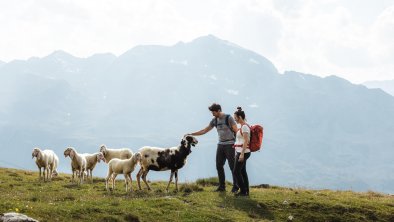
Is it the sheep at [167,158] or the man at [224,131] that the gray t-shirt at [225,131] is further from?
the sheep at [167,158]

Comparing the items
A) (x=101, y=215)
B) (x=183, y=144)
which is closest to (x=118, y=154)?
(x=183, y=144)

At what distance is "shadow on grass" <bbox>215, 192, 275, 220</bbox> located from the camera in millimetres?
A: 18594

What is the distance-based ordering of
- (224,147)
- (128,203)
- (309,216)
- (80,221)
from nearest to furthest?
(80,221) < (128,203) < (309,216) < (224,147)

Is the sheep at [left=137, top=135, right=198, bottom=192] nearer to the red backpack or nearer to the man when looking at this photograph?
the man

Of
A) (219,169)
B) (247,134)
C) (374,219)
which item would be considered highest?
(247,134)

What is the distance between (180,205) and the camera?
18.0 m

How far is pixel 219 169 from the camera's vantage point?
71.1ft

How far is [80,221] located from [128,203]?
3.02 meters

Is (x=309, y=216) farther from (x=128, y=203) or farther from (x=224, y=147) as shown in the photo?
(x=128, y=203)

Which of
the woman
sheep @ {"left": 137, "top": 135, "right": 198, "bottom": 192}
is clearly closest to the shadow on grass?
the woman

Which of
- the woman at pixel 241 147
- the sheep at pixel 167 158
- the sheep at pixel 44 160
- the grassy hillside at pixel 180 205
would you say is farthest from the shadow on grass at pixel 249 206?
the sheep at pixel 44 160

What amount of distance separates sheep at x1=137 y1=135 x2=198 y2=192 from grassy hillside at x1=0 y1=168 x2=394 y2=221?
1.25 metres

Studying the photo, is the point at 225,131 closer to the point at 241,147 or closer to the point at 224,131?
the point at 224,131

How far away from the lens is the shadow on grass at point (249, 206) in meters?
18.6
